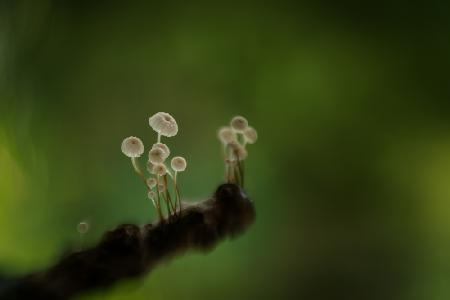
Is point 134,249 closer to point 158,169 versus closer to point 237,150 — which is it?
point 158,169

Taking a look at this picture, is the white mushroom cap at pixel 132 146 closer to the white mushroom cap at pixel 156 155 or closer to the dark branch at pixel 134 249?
the white mushroom cap at pixel 156 155

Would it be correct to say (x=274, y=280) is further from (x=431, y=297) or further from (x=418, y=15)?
(x=418, y=15)

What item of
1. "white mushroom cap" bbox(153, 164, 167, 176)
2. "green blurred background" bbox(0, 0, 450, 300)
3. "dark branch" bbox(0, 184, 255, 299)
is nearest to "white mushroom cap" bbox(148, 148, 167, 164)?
"white mushroom cap" bbox(153, 164, 167, 176)

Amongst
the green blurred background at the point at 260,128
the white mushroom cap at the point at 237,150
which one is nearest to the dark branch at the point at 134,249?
the white mushroom cap at the point at 237,150

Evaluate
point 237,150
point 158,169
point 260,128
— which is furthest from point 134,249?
point 260,128

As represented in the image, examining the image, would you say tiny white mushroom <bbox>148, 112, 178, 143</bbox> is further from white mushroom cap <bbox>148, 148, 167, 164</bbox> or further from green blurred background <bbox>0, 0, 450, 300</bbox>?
green blurred background <bbox>0, 0, 450, 300</bbox>
